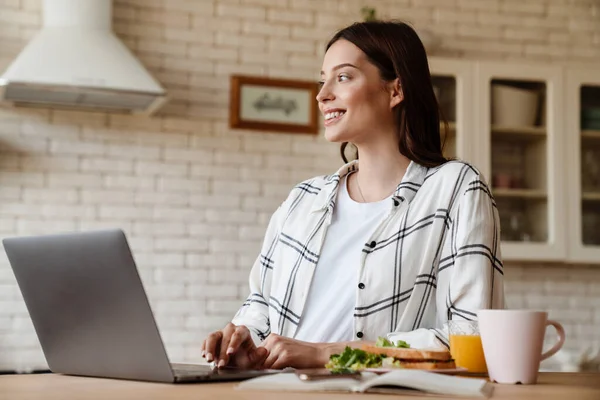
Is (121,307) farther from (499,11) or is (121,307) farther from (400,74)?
(499,11)

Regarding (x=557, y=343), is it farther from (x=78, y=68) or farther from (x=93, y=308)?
(x=78, y=68)

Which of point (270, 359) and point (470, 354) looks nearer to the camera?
point (470, 354)

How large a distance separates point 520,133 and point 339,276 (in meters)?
2.74

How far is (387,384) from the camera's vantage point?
3.78 ft

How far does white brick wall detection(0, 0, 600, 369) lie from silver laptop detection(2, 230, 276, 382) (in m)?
2.79

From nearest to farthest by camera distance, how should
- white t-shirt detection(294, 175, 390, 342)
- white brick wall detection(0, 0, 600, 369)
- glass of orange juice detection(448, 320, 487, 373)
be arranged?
1. glass of orange juice detection(448, 320, 487, 373)
2. white t-shirt detection(294, 175, 390, 342)
3. white brick wall detection(0, 0, 600, 369)

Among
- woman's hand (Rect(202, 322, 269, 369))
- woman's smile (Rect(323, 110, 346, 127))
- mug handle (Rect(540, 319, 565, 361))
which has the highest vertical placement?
woman's smile (Rect(323, 110, 346, 127))

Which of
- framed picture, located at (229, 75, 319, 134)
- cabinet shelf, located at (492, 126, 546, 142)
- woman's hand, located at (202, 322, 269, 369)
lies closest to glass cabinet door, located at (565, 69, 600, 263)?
cabinet shelf, located at (492, 126, 546, 142)

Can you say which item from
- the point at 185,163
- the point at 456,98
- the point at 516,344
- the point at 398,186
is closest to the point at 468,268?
the point at 398,186

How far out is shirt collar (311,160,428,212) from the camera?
210 cm

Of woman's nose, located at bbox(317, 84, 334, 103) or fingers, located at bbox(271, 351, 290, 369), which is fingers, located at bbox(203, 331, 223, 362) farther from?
woman's nose, located at bbox(317, 84, 334, 103)

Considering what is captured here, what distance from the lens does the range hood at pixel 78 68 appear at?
3.79 m

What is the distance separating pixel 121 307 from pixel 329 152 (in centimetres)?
331

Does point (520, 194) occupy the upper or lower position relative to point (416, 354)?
upper
